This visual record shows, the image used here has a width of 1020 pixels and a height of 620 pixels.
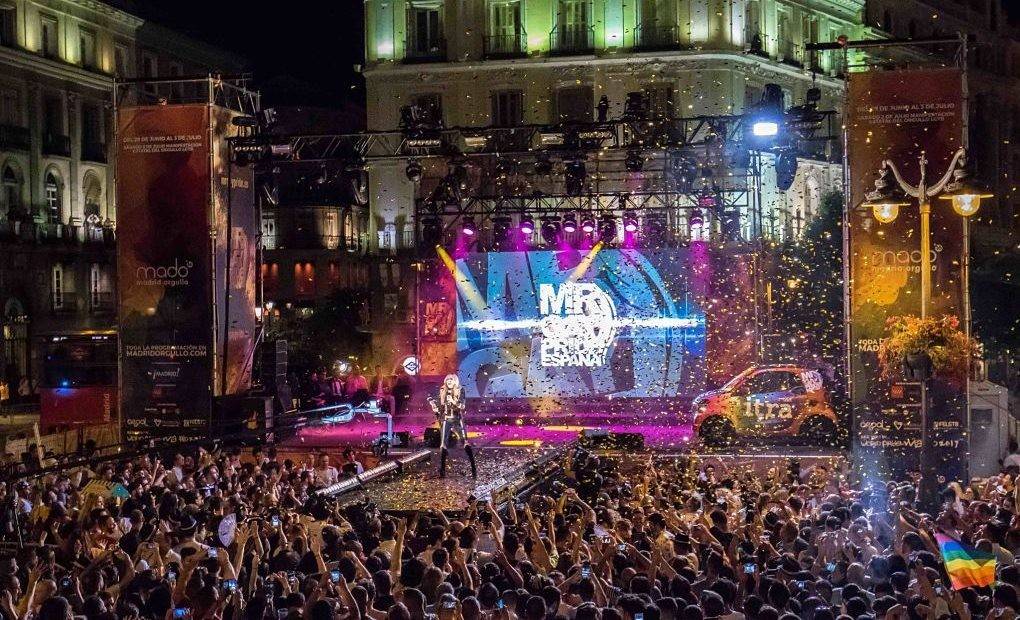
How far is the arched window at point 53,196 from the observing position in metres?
45.3

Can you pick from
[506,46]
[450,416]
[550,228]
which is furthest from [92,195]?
[450,416]

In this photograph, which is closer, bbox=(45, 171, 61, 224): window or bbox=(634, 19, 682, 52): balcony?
bbox=(634, 19, 682, 52): balcony

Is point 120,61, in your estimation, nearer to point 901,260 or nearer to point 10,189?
point 10,189

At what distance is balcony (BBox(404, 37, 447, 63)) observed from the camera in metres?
40.9

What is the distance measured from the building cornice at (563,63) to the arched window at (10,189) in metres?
12.9

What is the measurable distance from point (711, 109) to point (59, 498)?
29212 millimetres

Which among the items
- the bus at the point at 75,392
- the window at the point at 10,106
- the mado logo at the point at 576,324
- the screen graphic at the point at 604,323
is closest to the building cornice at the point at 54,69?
the window at the point at 10,106

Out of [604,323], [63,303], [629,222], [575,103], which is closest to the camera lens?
[629,222]

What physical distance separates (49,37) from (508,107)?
1706 centimetres

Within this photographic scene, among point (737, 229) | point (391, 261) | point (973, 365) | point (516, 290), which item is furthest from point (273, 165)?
point (391, 261)

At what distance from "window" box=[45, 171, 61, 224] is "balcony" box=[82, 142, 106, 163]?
2014 mm

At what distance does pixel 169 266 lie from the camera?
21.5 meters

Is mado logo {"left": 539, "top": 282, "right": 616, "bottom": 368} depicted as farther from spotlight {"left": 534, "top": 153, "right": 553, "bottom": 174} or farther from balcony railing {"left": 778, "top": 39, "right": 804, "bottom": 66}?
balcony railing {"left": 778, "top": 39, "right": 804, "bottom": 66}

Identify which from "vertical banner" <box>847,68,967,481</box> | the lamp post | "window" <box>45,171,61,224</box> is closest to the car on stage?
"vertical banner" <box>847,68,967,481</box>
